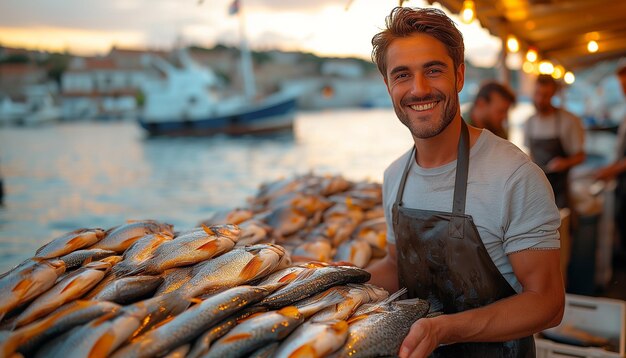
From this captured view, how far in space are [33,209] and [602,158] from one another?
1398 cm

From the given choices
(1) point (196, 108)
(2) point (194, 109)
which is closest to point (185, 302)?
(1) point (196, 108)

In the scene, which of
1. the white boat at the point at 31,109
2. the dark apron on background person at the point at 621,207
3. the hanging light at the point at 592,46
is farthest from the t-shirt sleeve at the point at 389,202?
the white boat at the point at 31,109

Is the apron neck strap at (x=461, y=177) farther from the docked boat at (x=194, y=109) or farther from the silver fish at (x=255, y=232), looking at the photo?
the docked boat at (x=194, y=109)

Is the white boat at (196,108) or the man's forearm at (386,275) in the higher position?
the white boat at (196,108)

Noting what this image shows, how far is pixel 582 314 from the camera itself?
12.8 feet

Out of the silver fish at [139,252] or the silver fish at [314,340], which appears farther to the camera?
the silver fish at [139,252]

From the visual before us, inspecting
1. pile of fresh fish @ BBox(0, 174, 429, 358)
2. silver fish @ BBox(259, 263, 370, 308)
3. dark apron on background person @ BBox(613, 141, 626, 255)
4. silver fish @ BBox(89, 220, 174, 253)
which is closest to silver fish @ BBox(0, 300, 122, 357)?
pile of fresh fish @ BBox(0, 174, 429, 358)

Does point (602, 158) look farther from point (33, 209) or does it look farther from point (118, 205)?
point (33, 209)

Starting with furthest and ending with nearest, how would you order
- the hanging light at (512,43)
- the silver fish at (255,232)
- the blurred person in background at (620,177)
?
1. the hanging light at (512,43)
2. the blurred person in background at (620,177)
3. the silver fish at (255,232)

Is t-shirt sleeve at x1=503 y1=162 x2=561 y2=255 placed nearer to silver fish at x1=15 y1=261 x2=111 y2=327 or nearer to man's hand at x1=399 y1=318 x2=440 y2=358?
man's hand at x1=399 y1=318 x2=440 y2=358

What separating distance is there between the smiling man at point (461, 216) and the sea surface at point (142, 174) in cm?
276

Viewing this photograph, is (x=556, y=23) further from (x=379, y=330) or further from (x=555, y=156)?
(x=379, y=330)

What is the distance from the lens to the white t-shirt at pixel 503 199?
1860 mm

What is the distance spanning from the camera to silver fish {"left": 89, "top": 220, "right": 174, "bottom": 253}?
7.11ft
